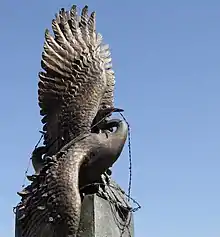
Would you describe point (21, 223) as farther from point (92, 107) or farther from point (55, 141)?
point (92, 107)

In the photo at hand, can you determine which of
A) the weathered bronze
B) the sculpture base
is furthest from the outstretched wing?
the sculpture base

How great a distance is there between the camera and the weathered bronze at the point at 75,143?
23.4 feet

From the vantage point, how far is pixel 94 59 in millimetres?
8203

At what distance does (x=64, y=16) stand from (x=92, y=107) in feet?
4.73

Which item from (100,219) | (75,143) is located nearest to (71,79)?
(75,143)

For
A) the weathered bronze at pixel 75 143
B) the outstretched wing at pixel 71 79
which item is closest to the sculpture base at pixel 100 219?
the weathered bronze at pixel 75 143

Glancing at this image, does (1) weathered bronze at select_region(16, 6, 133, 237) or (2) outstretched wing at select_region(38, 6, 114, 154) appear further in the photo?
(2) outstretched wing at select_region(38, 6, 114, 154)

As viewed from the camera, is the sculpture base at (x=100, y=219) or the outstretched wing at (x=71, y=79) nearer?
the sculpture base at (x=100, y=219)

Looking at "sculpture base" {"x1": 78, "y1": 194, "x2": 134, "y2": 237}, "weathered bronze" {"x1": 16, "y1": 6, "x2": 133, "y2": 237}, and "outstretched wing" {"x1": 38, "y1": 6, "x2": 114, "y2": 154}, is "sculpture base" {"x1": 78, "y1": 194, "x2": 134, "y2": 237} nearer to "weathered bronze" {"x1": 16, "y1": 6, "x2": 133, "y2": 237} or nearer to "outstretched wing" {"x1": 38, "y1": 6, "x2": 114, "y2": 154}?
"weathered bronze" {"x1": 16, "y1": 6, "x2": 133, "y2": 237}

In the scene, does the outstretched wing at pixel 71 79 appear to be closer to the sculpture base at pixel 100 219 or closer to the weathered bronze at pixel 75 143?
the weathered bronze at pixel 75 143

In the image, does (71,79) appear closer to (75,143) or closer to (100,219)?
(75,143)

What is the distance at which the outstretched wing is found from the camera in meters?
7.87

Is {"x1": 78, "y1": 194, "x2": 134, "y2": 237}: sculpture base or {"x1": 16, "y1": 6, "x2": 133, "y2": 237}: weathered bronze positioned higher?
{"x1": 16, "y1": 6, "x2": 133, "y2": 237}: weathered bronze

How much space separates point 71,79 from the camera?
26.5ft
